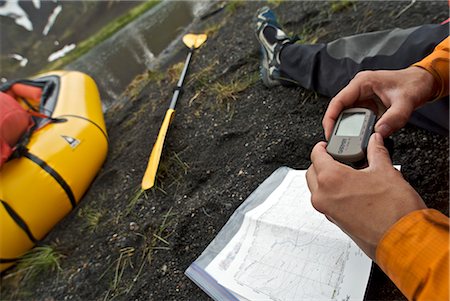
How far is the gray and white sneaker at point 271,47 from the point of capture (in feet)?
5.82

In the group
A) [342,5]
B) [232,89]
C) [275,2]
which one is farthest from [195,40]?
[342,5]

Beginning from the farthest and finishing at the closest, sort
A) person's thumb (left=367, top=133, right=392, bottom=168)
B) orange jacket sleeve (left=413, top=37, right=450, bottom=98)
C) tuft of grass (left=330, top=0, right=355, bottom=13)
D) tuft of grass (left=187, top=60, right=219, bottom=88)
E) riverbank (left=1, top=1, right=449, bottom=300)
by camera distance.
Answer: tuft of grass (left=187, top=60, right=219, bottom=88) < tuft of grass (left=330, top=0, right=355, bottom=13) < riverbank (left=1, top=1, right=449, bottom=300) < orange jacket sleeve (left=413, top=37, right=450, bottom=98) < person's thumb (left=367, top=133, right=392, bottom=168)

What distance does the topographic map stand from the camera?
3.07ft

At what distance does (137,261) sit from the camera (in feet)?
4.57

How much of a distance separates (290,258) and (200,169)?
699 millimetres

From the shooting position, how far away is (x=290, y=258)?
1.04 meters

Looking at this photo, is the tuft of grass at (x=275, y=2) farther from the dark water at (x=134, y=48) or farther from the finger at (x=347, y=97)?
the finger at (x=347, y=97)

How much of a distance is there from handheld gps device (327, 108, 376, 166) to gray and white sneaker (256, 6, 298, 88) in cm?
92

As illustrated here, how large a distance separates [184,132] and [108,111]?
1354 millimetres

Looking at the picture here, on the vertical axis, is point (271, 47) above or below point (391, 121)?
below

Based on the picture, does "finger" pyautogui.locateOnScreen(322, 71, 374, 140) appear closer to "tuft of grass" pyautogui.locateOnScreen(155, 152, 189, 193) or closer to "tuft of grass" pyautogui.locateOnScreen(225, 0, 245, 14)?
"tuft of grass" pyautogui.locateOnScreen(155, 152, 189, 193)

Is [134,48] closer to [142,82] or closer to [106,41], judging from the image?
[106,41]

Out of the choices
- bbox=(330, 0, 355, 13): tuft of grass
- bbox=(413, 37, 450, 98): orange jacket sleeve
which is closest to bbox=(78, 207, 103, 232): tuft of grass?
bbox=(413, 37, 450, 98): orange jacket sleeve

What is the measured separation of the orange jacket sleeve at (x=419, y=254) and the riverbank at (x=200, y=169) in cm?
36
